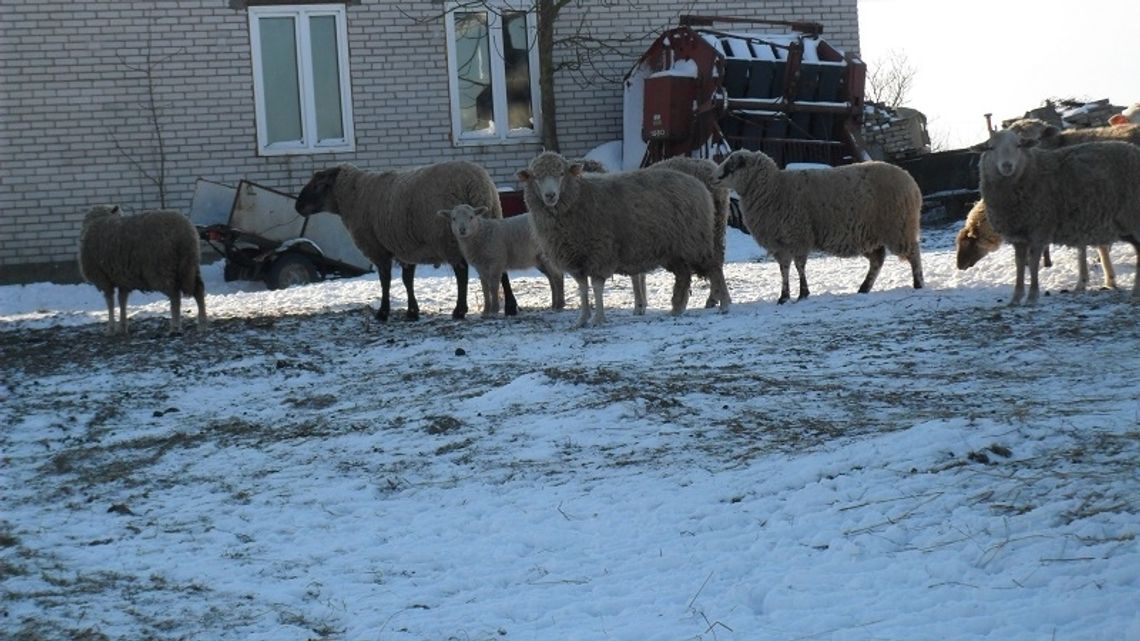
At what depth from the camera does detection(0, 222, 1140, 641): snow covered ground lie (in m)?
5.21

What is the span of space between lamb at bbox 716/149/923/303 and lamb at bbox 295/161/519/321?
2311mm

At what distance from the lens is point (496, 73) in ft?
72.1

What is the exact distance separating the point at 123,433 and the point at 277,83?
41.6ft

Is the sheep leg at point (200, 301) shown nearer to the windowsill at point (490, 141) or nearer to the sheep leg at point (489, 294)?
the sheep leg at point (489, 294)

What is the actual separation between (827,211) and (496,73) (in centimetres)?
1006

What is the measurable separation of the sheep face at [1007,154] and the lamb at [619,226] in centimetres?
245

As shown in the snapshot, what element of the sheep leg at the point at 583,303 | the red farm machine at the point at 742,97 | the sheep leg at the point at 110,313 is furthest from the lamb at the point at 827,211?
the red farm machine at the point at 742,97

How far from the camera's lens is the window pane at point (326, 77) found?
2136 centimetres

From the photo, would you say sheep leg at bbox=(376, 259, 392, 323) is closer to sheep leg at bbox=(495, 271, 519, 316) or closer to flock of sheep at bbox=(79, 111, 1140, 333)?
flock of sheep at bbox=(79, 111, 1140, 333)

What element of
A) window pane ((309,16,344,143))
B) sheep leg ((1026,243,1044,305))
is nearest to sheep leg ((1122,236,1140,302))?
sheep leg ((1026,243,1044,305))

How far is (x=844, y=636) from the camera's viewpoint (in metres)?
4.76

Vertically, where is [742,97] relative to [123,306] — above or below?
above

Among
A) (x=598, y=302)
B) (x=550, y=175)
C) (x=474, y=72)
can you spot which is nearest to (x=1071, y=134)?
(x=598, y=302)

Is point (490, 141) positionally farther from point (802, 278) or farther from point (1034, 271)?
point (1034, 271)
